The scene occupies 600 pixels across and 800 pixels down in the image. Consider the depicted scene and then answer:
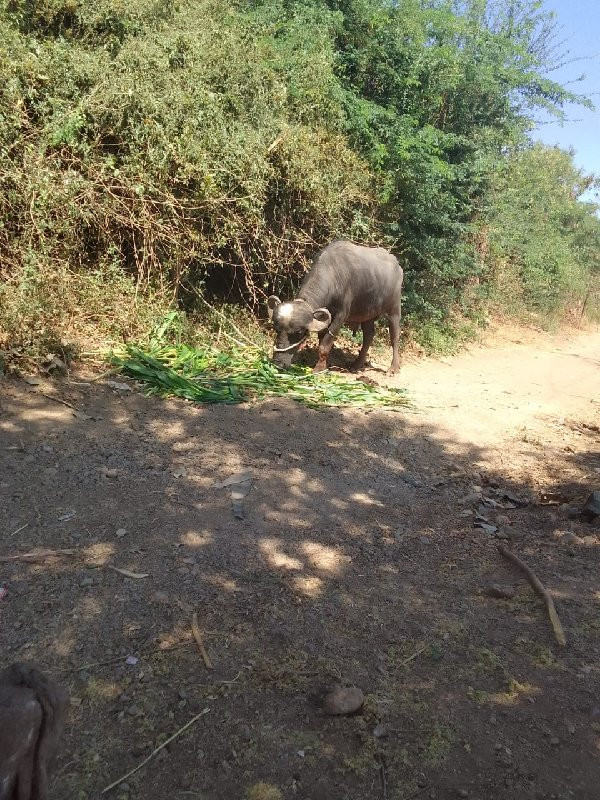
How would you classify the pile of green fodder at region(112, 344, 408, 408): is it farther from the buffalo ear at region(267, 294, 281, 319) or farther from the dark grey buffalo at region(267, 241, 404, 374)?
the buffalo ear at region(267, 294, 281, 319)

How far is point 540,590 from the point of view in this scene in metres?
3.63

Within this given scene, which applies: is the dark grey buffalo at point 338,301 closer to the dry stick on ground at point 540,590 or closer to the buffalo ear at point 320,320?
the buffalo ear at point 320,320

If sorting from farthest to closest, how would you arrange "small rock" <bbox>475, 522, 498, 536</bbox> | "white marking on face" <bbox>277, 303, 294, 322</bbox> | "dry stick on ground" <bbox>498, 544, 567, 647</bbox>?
"white marking on face" <bbox>277, 303, 294, 322</bbox> → "small rock" <bbox>475, 522, 498, 536</bbox> → "dry stick on ground" <bbox>498, 544, 567, 647</bbox>

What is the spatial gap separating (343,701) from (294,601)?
851mm

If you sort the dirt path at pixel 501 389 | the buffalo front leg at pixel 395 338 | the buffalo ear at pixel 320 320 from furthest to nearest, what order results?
the buffalo front leg at pixel 395 338 < the buffalo ear at pixel 320 320 < the dirt path at pixel 501 389

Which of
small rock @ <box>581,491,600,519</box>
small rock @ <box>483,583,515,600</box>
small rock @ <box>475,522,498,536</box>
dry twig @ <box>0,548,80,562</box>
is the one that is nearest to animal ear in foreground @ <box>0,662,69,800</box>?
dry twig @ <box>0,548,80,562</box>

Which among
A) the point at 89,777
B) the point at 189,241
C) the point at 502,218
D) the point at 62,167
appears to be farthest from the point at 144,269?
the point at 502,218

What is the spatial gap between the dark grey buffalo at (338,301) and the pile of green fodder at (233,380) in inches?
17.2

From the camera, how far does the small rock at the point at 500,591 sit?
11.9ft

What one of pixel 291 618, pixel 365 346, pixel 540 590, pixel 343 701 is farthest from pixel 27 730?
pixel 365 346

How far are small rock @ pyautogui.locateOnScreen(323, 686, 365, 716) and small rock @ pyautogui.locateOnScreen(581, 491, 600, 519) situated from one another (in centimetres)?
277

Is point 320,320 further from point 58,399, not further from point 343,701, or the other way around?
point 343,701

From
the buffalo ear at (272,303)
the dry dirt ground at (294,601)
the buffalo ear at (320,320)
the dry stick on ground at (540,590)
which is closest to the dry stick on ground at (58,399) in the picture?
the dry dirt ground at (294,601)

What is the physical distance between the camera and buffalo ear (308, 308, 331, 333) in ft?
27.7
